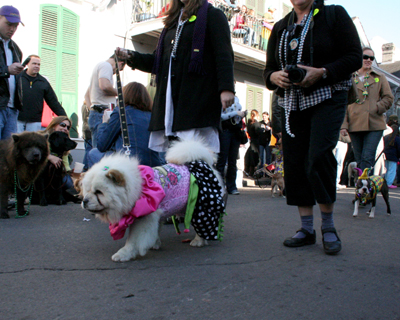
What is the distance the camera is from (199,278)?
242 centimetres

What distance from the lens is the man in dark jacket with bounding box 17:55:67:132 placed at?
6.27 metres

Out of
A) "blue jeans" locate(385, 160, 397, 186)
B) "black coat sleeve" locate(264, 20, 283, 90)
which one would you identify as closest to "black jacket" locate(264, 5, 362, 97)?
"black coat sleeve" locate(264, 20, 283, 90)

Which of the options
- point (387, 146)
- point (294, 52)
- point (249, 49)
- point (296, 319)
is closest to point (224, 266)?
point (296, 319)

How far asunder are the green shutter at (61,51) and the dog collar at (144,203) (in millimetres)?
7792

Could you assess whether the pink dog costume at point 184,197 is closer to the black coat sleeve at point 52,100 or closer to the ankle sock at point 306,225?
the ankle sock at point 306,225

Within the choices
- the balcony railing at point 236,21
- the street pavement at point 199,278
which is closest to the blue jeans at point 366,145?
the street pavement at point 199,278

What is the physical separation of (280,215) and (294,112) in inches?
82.3

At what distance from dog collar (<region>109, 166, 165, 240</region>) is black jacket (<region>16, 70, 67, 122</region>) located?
3.94 metres

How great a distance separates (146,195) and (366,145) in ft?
13.6

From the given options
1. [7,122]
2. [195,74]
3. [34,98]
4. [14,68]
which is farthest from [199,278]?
[34,98]

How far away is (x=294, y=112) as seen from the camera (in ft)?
10.6

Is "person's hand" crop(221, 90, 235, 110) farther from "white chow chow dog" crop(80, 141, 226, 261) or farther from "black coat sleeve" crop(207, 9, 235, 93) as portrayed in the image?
"white chow chow dog" crop(80, 141, 226, 261)

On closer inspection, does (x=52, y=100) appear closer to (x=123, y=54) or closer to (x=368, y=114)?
(x=123, y=54)

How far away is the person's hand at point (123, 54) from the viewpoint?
352cm
